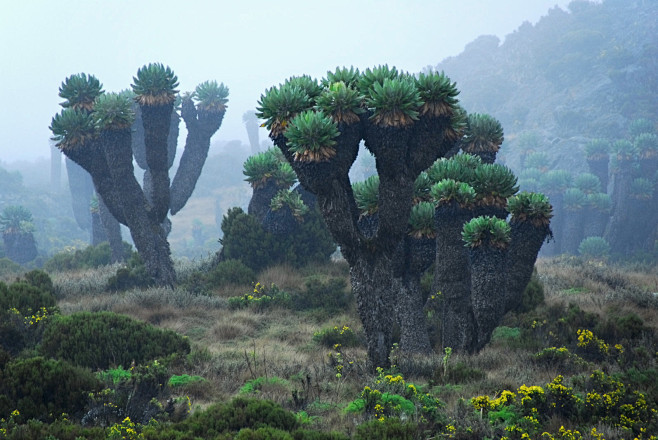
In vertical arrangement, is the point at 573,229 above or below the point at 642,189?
below

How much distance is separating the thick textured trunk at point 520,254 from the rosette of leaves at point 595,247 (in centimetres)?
2419

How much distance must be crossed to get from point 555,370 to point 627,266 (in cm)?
2060

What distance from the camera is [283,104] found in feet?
32.4

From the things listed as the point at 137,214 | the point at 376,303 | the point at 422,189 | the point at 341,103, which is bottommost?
the point at 376,303

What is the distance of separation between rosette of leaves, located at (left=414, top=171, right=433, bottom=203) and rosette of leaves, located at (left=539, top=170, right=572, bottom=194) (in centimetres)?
2940

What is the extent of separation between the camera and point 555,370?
980 centimetres

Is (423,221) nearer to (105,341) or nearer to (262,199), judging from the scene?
(105,341)

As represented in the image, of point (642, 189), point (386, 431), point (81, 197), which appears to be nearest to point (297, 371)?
point (386, 431)

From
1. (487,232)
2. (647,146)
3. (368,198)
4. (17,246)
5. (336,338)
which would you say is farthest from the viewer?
(647,146)

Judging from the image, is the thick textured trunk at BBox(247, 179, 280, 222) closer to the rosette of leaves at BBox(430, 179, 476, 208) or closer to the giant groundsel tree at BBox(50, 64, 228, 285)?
the giant groundsel tree at BBox(50, 64, 228, 285)

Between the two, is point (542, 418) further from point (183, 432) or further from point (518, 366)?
point (183, 432)

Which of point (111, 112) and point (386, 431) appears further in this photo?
point (111, 112)

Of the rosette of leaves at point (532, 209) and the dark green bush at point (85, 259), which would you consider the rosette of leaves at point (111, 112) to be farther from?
the rosette of leaves at point (532, 209)

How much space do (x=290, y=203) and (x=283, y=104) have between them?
32.2ft
